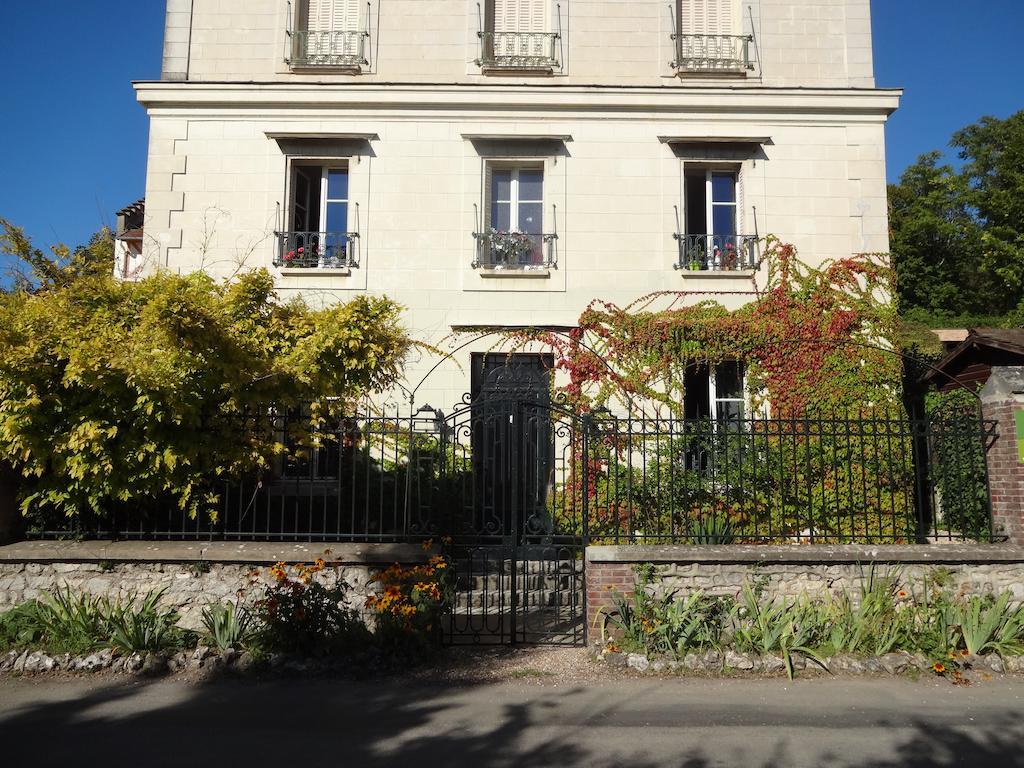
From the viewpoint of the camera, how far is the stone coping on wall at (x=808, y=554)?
6529mm

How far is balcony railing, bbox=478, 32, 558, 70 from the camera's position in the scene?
11.6 m

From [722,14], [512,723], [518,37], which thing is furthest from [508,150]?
[512,723]

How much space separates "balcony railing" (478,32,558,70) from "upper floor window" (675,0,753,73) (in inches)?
80.6

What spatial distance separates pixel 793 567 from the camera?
663 centimetres

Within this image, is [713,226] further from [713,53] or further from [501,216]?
[501,216]

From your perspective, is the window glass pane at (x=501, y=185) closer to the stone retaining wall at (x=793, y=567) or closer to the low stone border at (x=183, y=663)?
the stone retaining wall at (x=793, y=567)

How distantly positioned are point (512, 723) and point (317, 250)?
8290 millimetres

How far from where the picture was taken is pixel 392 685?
589 cm

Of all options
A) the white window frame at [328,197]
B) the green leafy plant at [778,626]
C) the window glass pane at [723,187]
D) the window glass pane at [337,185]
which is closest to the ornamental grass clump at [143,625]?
the green leafy plant at [778,626]

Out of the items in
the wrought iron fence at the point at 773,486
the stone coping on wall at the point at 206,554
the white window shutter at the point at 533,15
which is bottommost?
the stone coping on wall at the point at 206,554

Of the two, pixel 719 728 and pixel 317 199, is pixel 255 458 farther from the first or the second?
pixel 317 199

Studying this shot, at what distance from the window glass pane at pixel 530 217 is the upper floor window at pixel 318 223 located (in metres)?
2.62

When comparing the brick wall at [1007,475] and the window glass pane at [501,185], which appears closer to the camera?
the brick wall at [1007,475]

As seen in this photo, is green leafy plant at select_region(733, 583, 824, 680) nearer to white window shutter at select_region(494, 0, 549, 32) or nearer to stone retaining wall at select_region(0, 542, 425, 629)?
stone retaining wall at select_region(0, 542, 425, 629)
